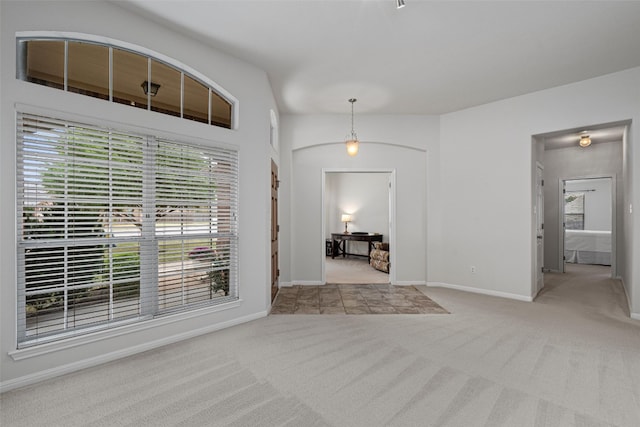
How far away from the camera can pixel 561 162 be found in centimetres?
675

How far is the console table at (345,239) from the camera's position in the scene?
302 inches

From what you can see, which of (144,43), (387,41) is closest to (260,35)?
(144,43)

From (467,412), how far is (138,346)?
2.68 metres

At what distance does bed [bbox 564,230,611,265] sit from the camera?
7.39 metres

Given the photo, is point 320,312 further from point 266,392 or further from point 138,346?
point 138,346

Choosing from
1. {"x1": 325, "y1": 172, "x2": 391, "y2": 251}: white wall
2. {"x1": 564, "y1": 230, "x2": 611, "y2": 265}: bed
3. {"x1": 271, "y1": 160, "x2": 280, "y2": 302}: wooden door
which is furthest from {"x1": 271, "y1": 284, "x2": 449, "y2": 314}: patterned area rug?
{"x1": 564, "y1": 230, "x2": 611, "y2": 265}: bed

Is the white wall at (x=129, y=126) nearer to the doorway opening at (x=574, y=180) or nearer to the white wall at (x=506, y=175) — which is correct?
the white wall at (x=506, y=175)

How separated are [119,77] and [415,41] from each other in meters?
2.87

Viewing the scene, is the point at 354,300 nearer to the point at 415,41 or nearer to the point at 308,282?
the point at 308,282

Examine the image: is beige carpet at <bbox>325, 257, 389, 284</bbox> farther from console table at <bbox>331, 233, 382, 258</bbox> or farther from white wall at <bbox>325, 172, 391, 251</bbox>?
white wall at <bbox>325, 172, 391, 251</bbox>

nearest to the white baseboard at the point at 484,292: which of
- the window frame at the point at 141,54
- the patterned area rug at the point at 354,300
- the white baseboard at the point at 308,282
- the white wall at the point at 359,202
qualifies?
the patterned area rug at the point at 354,300

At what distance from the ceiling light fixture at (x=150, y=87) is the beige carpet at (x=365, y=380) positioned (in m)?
2.43

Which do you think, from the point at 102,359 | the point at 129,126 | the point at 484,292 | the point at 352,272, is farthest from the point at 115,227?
the point at 484,292

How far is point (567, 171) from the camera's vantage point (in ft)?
21.9
